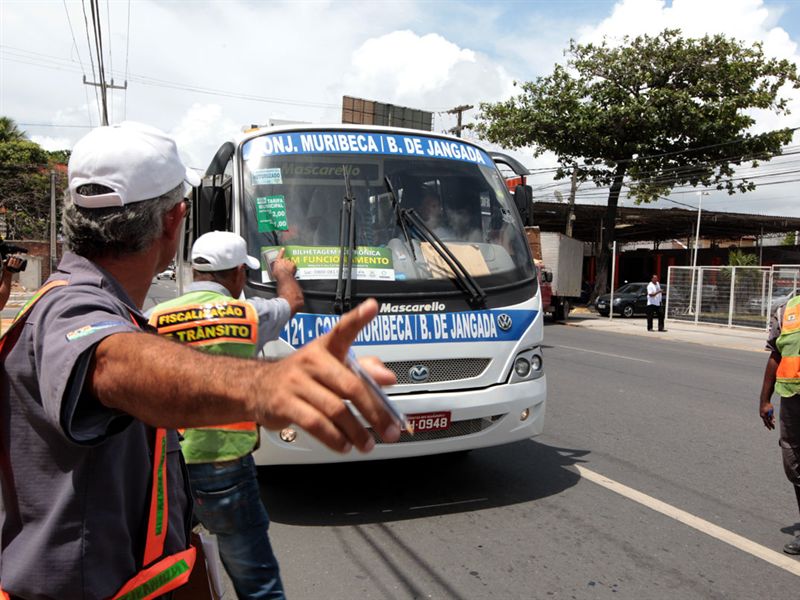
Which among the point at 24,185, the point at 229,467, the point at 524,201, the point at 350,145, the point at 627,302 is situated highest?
the point at 24,185

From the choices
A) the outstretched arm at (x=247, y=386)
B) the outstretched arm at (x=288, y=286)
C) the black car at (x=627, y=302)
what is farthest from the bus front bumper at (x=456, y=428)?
the black car at (x=627, y=302)

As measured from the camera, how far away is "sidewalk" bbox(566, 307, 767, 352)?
1831cm

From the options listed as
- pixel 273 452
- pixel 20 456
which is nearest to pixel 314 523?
pixel 273 452

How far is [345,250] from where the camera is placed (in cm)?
455

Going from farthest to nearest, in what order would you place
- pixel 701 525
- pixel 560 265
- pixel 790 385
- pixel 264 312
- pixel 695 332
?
pixel 560 265 < pixel 695 332 < pixel 701 525 < pixel 790 385 < pixel 264 312

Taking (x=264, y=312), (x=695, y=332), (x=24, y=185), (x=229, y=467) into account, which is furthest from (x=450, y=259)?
(x=24, y=185)

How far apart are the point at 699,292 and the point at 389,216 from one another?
2117 cm

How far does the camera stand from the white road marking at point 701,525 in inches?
150

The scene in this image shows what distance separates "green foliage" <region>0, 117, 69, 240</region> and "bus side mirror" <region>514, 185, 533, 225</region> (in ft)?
114

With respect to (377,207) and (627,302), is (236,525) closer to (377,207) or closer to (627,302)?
(377,207)

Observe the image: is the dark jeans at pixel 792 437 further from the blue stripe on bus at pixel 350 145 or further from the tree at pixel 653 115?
the tree at pixel 653 115

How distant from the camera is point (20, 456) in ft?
4.23

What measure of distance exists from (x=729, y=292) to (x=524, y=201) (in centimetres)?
1920

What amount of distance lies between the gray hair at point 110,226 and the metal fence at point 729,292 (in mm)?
21592
